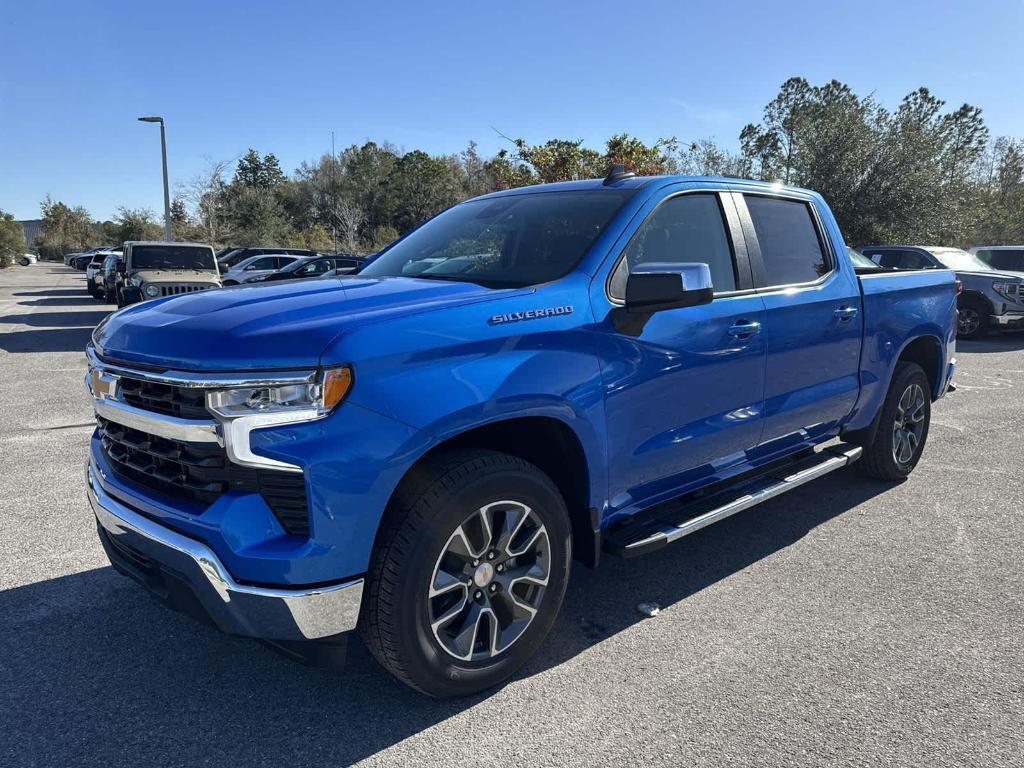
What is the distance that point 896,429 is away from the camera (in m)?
5.02

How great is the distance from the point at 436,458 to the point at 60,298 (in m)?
28.1

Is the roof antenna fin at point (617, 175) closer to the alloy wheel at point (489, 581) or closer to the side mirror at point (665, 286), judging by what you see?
the side mirror at point (665, 286)

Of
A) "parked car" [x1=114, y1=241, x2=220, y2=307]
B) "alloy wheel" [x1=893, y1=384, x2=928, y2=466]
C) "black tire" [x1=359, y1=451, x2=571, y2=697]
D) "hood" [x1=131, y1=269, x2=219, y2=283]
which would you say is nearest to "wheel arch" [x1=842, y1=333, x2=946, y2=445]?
"alloy wheel" [x1=893, y1=384, x2=928, y2=466]

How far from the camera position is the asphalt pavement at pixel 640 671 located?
7.93 feet

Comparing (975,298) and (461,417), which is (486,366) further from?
(975,298)

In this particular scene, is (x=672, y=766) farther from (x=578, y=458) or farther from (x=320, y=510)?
(x=320, y=510)

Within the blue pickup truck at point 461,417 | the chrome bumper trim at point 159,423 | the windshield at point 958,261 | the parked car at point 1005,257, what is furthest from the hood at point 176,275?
the parked car at point 1005,257

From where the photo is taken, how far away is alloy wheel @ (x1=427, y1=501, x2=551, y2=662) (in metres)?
2.54

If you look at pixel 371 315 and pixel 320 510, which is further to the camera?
pixel 371 315

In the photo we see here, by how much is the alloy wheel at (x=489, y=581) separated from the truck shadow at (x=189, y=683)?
25 cm

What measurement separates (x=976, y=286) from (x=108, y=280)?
22.8m

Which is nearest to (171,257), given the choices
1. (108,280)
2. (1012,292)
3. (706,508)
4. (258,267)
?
(258,267)

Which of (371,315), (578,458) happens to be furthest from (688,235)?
(371,315)

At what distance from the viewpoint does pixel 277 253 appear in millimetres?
24938
